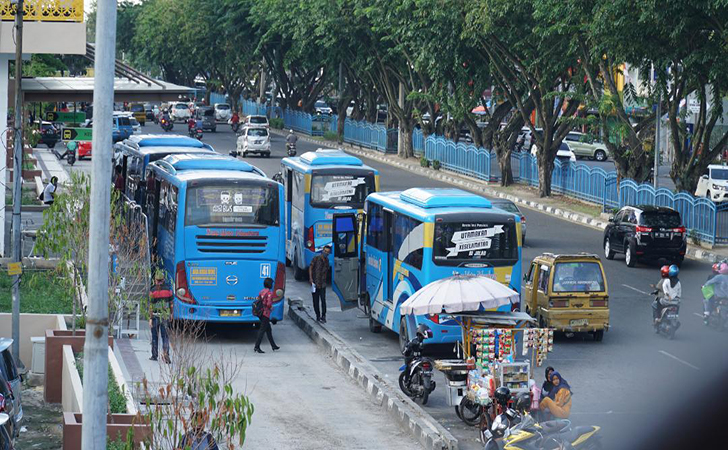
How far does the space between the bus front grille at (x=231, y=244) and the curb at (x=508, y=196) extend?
13836 millimetres

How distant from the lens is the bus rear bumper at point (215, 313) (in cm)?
2145

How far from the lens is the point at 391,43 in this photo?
5859cm

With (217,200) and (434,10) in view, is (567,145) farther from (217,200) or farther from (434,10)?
(217,200)

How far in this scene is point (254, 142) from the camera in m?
57.8

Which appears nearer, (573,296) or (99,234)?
(99,234)

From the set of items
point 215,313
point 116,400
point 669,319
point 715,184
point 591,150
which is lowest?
point 215,313

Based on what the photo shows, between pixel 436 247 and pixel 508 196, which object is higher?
pixel 436 247

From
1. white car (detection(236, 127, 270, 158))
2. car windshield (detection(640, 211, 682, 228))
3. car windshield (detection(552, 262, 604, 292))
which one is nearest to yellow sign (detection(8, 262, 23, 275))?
car windshield (detection(552, 262, 604, 292))

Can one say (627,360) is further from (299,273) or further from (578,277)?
(299,273)

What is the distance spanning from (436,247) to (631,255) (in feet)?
38.1

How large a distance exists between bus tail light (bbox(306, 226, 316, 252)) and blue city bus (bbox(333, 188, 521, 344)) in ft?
18.3

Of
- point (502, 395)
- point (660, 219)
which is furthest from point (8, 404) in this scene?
point (660, 219)

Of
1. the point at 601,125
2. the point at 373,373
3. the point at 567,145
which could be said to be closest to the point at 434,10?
the point at 601,125

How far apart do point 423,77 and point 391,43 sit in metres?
4.00
